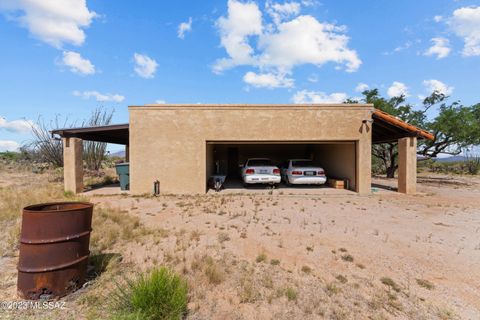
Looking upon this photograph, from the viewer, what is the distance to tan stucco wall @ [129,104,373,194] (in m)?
11.1

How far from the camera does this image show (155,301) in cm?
289

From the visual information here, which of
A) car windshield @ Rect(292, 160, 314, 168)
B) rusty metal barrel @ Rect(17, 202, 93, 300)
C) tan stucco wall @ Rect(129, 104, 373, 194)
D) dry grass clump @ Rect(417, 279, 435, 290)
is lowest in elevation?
dry grass clump @ Rect(417, 279, 435, 290)

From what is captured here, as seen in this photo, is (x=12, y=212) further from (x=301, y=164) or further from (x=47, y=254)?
(x=301, y=164)

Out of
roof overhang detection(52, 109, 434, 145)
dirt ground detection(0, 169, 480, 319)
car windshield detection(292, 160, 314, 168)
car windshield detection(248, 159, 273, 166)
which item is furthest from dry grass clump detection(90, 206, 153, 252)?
car windshield detection(292, 160, 314, 168)

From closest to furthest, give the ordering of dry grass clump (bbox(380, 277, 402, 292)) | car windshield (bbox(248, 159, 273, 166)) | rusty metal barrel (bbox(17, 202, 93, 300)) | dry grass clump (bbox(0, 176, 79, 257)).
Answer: rusty metal barrel (bbox(17, 202, 93, 300)) → dry grass clump (bbox(380, 277, 402, 292)) → dry grass clump (bbox(0, 176, 79, 257)) → car windshield (bbox(248, 159, 273, 166))

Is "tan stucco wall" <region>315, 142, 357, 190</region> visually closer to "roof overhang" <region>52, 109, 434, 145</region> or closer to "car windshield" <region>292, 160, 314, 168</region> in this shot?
"roof overhang" <region>52, 109, 434, 145</region>

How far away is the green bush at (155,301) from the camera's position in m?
2.80

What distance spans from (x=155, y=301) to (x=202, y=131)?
889 centimetres

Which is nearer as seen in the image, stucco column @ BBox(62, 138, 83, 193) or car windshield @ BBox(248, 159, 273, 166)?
stucco column @ BBox(62, 138, 83, 193)

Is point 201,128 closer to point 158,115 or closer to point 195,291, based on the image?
point 158,115

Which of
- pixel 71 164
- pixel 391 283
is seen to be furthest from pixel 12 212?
pixel 391 283

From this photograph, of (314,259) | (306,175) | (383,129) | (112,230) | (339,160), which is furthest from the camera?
(339,160)

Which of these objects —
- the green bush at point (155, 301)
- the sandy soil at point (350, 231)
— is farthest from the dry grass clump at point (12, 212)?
the green bush at point (155, 301)

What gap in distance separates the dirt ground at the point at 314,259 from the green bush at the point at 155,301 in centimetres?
31
